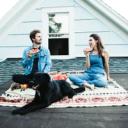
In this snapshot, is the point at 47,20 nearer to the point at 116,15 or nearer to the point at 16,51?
the point at 16,51

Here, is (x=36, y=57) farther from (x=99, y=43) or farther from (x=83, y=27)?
(x=83, y=27)

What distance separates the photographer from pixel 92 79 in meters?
7.43

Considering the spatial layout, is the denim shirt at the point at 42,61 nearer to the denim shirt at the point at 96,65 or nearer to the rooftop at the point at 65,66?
the denim shirt at the point at 96,65

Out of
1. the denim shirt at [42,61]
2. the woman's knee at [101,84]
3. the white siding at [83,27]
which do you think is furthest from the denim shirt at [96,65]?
the white siding at [83,27]

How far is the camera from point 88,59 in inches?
295

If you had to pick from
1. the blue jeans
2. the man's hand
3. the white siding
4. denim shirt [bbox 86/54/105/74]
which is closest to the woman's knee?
the blue jeans

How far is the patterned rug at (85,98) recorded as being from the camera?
562cm

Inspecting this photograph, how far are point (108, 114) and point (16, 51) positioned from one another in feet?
21.2

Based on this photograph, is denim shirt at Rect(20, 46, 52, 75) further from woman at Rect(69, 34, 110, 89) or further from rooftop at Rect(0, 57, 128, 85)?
rooftop at Rect(0, 57, 128, 85)

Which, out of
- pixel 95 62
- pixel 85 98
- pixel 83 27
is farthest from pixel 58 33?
pixel 85 98

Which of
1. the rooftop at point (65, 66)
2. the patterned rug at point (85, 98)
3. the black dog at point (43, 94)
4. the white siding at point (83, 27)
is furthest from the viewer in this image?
the white siding at point (83, 27)

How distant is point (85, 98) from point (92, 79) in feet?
4.70

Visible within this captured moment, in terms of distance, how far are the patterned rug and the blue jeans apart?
0.25m

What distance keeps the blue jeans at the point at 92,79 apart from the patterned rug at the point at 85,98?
250 millimetres
